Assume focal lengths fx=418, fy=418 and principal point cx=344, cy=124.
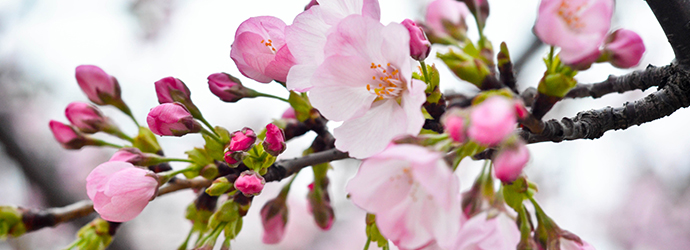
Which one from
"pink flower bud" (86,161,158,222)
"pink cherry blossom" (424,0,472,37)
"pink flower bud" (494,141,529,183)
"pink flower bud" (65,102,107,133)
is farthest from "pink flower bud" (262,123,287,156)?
"pink flower bud" (65,102,107,133)

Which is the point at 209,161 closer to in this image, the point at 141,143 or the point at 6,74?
the point at 141,143

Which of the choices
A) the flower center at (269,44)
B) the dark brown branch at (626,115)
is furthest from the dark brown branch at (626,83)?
the flower center at (269,44)

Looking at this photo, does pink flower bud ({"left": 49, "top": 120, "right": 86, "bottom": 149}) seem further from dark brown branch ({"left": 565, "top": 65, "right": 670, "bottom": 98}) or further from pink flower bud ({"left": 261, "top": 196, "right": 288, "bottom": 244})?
dark brown branch ({"left": 565, "top": 65, "right": 670, "bottom": 98})

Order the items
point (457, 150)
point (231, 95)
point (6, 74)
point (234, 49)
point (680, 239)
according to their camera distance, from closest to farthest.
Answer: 1. point (457, 150)
2. point (234, 49)
3. point (231, 95)
4. point (6, 74)
5. point (680, 239)

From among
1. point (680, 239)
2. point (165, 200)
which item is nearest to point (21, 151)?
point (165, 200)

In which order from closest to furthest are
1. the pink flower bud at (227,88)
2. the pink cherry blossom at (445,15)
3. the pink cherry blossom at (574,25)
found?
the pink cherry blossom at (574,25)
the pink flower bud at (227,88)
the pink cherry blossom at (445,15)

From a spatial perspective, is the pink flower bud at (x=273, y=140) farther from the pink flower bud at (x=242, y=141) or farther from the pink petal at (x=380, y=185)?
the pink petal at (x=380, y=185)
